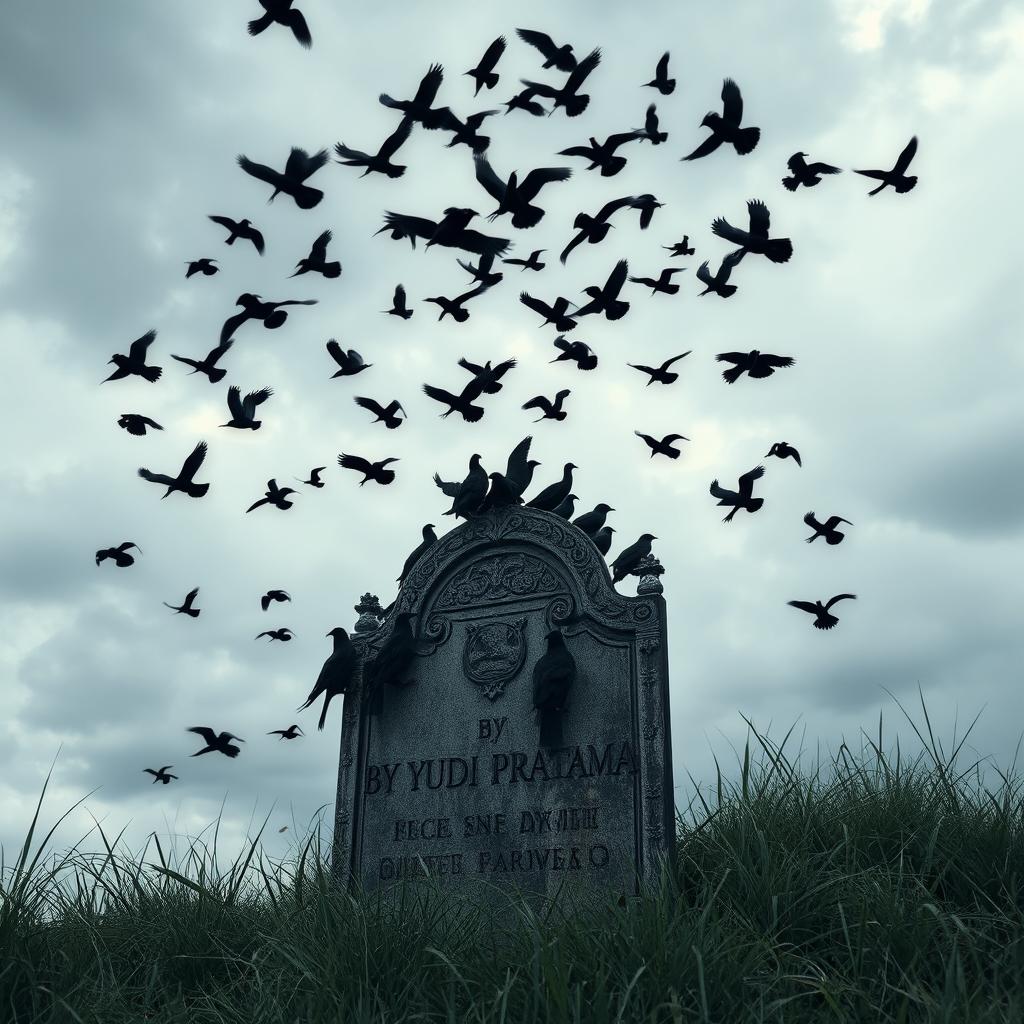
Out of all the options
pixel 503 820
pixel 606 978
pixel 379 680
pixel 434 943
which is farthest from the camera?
pixel 379 680

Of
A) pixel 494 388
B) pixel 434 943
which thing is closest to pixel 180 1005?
pixel 434 943

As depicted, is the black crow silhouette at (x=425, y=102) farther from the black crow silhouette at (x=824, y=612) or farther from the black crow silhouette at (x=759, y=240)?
the black crow silhouette at (x=824, y=612)

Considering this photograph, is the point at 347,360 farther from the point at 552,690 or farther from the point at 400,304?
the point at 552,690

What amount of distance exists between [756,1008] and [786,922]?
107 cm

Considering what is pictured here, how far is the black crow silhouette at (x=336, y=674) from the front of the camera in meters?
7.46

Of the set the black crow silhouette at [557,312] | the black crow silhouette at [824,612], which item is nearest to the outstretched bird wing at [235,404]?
the black crow silhouette at [557,312]

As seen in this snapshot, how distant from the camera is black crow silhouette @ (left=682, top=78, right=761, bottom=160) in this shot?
701cm

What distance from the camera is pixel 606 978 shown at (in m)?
4.17

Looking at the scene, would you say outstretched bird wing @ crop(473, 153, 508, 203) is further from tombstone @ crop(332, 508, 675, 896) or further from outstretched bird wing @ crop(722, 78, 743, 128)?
tombstone @ crop(332, 508, 675, 896)

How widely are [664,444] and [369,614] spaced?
270cm

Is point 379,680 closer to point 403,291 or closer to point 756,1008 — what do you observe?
point 403,291

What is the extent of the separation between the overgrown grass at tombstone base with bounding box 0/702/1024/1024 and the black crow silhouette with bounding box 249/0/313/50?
183 inches

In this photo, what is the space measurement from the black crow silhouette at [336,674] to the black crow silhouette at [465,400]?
187 centimetres

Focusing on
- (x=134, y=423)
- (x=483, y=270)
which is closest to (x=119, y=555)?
(x=134, y=423)
